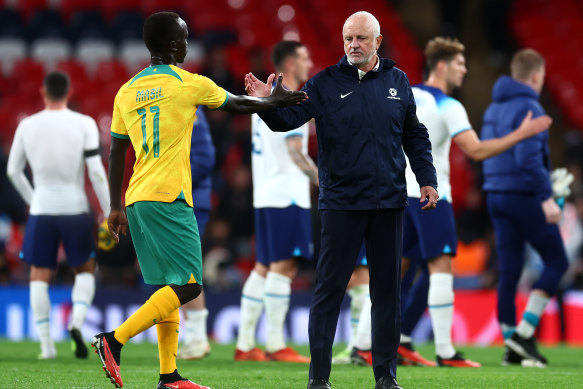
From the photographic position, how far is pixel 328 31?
63.2 ft

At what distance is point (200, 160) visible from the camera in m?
8.74

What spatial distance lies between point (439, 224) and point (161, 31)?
10.1ft

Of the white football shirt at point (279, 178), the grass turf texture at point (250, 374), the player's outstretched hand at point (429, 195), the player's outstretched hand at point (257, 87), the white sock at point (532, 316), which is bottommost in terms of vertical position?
the grass turf texture at point (250, 374)

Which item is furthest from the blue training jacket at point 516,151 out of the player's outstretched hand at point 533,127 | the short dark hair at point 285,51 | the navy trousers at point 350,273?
the navy trousers at point 350,273

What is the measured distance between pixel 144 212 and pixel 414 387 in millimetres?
2079

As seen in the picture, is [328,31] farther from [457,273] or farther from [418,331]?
[418,331]

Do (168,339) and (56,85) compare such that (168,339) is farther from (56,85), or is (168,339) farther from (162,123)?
(56,85)

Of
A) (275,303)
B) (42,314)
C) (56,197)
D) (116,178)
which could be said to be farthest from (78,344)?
(116,178)

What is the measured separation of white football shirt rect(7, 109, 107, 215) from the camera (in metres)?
8.73

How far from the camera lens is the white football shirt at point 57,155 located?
873 cm

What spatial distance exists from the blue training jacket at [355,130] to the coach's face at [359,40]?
0.07 meters

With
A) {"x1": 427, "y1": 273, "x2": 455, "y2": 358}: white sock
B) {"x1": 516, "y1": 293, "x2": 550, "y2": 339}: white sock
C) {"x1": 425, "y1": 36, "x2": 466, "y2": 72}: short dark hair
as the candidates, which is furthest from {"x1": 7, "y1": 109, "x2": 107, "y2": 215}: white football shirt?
{"x1": 516, "y1": 293, "x2": 550, "y2": 339}: white sock

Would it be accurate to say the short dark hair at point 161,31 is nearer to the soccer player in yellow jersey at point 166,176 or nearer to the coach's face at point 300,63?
the soccer player in yellow jersey at point 166,176

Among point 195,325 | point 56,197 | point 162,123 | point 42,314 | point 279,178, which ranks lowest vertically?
point 195,325
